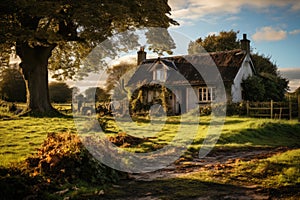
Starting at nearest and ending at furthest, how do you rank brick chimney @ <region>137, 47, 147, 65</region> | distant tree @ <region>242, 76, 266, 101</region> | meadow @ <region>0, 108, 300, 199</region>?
meadow @ <region>0, 108, 300, 199</region> → distant tree @ <region>242, 76, 266, 101</region> → brick chimney @ <region>137, 47, 147, 65</region>

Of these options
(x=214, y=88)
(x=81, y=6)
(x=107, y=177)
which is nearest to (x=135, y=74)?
(x=214, y=88)

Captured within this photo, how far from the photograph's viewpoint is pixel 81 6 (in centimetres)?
1744

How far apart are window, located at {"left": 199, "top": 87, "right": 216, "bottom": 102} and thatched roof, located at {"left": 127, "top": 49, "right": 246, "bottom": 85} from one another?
76 centimetres

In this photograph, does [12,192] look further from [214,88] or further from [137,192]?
[214,88]

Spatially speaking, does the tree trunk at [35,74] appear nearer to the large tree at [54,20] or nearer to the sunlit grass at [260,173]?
the large tree at [54,20]

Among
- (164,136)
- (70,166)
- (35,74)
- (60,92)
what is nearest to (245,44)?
(164,136)

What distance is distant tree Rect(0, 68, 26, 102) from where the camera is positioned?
54125 mm

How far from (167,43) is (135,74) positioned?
19215mm

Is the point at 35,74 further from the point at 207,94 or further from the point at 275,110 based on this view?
the point at 275,110

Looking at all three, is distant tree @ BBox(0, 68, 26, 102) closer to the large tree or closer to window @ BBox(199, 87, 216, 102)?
the large tree

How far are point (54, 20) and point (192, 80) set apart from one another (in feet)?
62.2

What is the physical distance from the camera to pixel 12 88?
5428cm

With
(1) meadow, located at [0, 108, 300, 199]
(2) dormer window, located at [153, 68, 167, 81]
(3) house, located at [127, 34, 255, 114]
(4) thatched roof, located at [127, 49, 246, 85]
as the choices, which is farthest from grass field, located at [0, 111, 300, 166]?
(2) dormer window, located at [153, 68, 167, 81]

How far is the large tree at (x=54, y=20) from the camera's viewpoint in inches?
647
